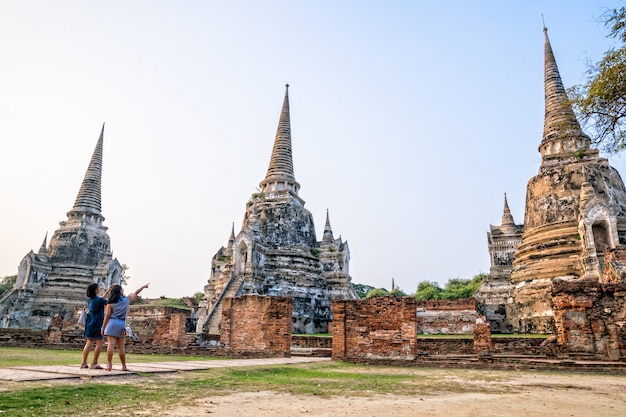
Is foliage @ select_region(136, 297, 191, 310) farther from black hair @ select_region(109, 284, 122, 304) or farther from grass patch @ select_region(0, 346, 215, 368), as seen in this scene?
black hair @ select_region(109, 284, 122, 304)

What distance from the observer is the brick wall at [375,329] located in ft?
36.5

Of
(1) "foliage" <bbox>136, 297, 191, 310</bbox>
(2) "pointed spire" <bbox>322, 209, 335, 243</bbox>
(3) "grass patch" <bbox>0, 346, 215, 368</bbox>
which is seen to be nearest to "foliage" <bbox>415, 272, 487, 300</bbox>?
(2) "pointed spire" <bbox>322, 209, 335, 243</bbox>

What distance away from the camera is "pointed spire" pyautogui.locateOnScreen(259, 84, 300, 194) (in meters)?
35.1

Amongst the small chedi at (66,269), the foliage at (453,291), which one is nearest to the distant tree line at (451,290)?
the foliage at (453,291)

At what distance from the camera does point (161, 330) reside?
15.6 meters

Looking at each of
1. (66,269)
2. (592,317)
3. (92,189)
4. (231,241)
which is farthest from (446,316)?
(92,189)

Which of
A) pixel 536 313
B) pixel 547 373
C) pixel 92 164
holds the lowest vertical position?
pixel 547 373

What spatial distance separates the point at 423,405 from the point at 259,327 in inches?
347

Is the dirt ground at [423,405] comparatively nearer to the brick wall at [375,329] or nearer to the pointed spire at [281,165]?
the brick wall at [375,329]

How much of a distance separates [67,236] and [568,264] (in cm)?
3452

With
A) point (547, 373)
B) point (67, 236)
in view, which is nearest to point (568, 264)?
point (547, 373)

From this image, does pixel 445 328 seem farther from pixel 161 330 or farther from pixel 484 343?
pixel 161 330

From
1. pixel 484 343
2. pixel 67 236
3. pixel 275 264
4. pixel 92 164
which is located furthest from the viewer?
pixel 92 164

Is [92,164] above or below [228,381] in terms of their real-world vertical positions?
above
